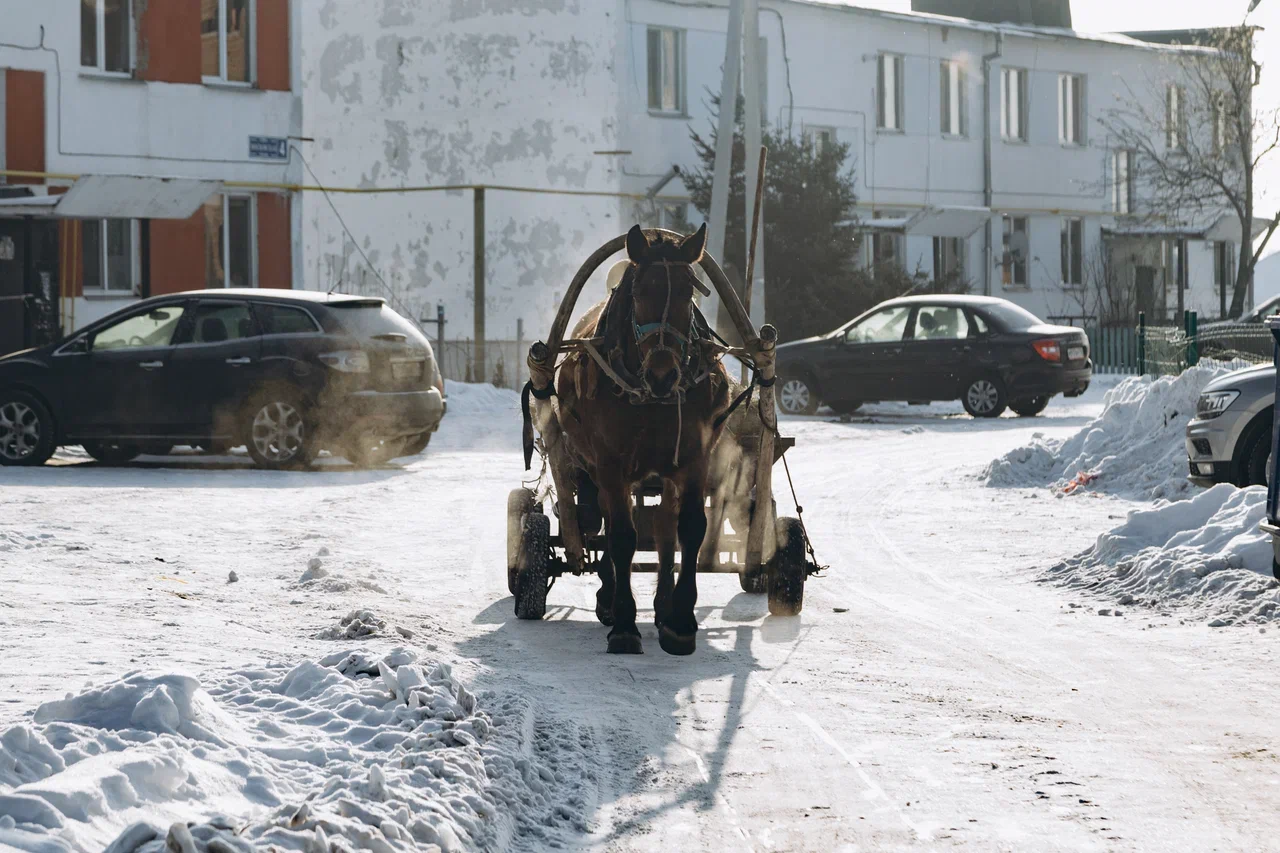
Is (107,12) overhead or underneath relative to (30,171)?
overhead

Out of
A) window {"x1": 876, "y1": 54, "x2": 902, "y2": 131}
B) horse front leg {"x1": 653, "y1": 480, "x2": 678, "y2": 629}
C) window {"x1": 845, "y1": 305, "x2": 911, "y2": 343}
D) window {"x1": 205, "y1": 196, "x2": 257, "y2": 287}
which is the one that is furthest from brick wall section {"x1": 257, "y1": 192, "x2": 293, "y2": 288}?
horse front leg {"x1": 653, "y1": 480, "x2": 678, "y2": 629}

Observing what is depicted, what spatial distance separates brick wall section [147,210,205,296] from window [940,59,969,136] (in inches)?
885

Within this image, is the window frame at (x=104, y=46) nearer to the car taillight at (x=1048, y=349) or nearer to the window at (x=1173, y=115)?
the car taillight at (x=1048, y=349)

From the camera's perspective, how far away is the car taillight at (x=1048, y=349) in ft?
84.5

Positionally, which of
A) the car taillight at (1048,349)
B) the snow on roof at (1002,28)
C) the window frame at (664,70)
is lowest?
the car taillight at (1048,349)

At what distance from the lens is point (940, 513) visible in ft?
48.7

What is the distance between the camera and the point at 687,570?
844cm

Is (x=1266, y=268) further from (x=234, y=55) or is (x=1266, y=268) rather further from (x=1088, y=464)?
(x=1088, y=464)

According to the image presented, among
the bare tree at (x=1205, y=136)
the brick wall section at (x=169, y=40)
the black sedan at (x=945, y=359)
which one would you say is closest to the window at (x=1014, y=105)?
the bare tree at (x=1205, y=136)

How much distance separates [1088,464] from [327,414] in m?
7.41

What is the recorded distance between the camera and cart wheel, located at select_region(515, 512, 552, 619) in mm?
9227

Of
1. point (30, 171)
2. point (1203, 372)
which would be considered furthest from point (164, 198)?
point (1203, 372)

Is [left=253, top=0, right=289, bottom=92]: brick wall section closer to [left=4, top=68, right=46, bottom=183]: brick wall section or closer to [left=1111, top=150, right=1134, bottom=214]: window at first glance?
[left=4, top=68, right=46, bottom=183]: brick wall section

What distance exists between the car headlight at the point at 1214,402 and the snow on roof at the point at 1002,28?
28.5 metres
